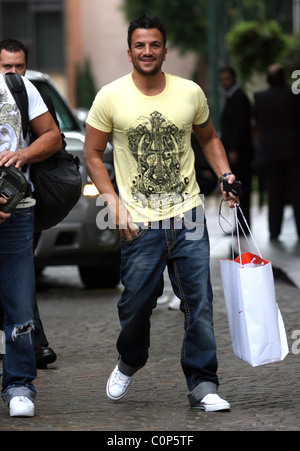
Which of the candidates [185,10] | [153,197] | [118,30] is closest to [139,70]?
[153,197]

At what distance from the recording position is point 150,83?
539 centimetres

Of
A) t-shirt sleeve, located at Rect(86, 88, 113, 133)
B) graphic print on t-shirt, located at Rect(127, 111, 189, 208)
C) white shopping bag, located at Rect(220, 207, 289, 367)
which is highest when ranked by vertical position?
t-shirt sleeve, located at Rect(86, 88, 113, 133)

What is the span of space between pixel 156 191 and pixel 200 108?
1.53ft

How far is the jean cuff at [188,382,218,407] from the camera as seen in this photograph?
5.40m

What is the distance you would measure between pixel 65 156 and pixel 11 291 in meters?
0.77

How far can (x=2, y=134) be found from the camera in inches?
210

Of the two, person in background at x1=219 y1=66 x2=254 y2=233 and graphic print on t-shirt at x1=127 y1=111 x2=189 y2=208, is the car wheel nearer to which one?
person in background at x1=219 y1=66 x2=254 y2=233

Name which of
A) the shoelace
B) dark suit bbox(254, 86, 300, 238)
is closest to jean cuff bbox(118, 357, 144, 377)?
the shoelace

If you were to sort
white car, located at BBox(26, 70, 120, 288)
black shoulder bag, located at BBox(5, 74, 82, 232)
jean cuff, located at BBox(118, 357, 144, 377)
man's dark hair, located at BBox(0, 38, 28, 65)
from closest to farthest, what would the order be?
black shoulder bag, located at BBox(5, 74, 82, 232) < jean cuff, located at BBox(118, 357, 144, 377) < man's dark hair, located at BBox(0, 38, 28, 65) < white car, located at BBox(26, 70, 120, 288)

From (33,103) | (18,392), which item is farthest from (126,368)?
(33,103)

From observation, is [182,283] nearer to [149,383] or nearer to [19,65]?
[149,383]

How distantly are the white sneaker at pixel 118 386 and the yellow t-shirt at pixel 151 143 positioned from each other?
2.81 feet

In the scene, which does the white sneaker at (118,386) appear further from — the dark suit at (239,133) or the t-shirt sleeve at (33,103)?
the dark suit at (239,133)

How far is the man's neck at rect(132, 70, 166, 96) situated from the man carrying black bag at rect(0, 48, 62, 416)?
1.53 feet
